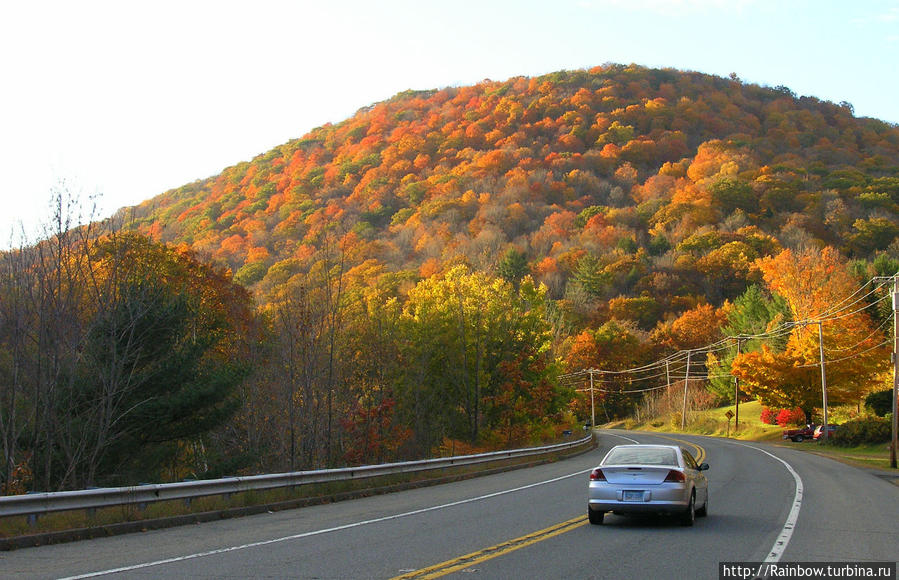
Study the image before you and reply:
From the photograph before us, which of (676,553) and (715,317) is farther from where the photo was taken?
(715,317)

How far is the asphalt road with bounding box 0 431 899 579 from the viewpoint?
9.63 m

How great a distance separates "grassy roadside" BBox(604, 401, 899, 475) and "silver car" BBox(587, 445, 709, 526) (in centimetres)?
2509

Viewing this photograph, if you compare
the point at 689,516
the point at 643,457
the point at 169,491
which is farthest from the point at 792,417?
the point at 169,491

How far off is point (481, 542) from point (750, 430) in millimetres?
61245

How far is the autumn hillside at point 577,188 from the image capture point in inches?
4274

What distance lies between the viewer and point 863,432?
4831cm

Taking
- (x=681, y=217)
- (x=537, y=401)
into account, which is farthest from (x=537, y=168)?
(x=537, y=401)

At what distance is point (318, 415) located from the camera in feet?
78.4

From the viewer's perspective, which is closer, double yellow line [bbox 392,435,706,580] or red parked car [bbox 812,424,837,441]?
double yellow line [bbox 392,435,706,580]

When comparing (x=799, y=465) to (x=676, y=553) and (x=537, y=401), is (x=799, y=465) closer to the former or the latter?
(x=537, y=401)

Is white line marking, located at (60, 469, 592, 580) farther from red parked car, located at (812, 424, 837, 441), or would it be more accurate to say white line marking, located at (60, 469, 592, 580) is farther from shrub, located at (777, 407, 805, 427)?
shrub, located at (777, 407, 805, 427)

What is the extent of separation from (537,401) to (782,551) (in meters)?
40.5

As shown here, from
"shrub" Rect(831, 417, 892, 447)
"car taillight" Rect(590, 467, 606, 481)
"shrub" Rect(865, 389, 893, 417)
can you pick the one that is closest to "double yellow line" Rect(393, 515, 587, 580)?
"car taillight" Rect(590, 467, 606, 481)

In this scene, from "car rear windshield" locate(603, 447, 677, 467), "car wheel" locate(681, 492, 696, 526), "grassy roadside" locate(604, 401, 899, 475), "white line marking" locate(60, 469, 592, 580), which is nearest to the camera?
"white line marking" locate(60, 469, 592, 580)
